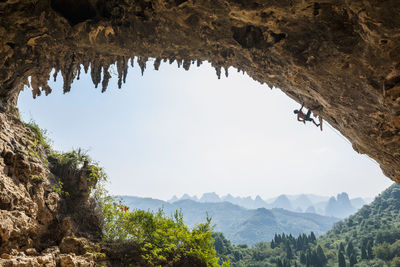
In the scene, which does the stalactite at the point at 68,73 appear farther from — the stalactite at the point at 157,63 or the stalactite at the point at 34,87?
the stalactite at the point at 157,63

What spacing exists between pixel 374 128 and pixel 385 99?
1518 mm

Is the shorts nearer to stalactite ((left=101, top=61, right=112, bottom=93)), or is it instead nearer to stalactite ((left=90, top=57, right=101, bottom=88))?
stalactite ((left=101, top=61, right=112, bottom=93))

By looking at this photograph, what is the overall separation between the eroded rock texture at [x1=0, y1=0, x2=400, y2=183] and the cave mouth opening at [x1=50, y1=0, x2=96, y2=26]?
0.02 meters

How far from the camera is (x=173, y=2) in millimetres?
5887

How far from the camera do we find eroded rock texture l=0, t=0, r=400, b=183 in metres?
5.12

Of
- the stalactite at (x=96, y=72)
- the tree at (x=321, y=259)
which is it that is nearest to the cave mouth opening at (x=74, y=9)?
the stalactite at (x=96, y=72)

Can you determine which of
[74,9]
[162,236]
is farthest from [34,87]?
[162,236]

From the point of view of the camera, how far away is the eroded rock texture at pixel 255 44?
5.12m

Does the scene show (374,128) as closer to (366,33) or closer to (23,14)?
(366,33)

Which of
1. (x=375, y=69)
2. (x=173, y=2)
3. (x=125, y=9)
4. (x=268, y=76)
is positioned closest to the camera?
(x=375, y=69)

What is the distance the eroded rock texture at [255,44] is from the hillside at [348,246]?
51559 millimetres

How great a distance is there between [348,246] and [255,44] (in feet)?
224

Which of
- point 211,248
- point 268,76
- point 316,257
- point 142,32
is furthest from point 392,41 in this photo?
point 316,257

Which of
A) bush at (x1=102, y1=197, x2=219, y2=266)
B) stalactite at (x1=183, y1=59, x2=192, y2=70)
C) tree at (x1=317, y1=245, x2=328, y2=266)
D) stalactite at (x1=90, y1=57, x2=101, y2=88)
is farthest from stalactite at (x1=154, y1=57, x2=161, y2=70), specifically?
tree at (x1=317, y1=245, x2=328, y2=266)
